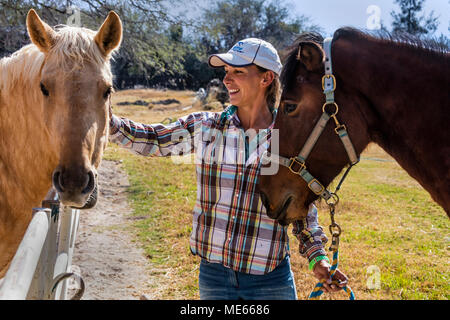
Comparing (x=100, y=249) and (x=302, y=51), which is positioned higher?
(x=302, y=51)

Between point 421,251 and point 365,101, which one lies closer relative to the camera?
point 365,101

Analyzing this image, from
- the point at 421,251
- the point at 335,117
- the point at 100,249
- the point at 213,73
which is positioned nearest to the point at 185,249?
the point at 100,249

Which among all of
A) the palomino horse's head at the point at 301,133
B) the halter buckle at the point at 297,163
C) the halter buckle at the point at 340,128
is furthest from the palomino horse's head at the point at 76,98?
the halter buckle at the point at 340,128

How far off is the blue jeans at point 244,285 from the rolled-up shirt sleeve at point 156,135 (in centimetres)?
87

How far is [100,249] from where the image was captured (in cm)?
Answer: 548

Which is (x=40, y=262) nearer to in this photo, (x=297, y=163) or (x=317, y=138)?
(x=297, y=163)

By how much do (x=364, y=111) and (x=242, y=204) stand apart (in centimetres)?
87

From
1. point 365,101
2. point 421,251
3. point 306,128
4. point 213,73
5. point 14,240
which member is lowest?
point 213,73

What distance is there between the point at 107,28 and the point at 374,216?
6415 mm

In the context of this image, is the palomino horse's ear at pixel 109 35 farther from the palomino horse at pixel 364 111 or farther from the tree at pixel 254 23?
the tree at pixel 254 23

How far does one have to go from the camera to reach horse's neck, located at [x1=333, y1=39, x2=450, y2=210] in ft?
6.59

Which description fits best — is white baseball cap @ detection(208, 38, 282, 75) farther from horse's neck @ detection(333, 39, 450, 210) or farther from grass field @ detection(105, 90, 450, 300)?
grass field @ detection(105, 90, 450, 300)

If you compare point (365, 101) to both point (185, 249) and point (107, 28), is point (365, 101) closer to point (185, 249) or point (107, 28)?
point (107, 28)

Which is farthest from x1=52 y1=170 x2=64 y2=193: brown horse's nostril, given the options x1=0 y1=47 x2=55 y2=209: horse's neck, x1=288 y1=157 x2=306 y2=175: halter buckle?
x1=288 y1=157 x2=306 y2=175: halter buckle
